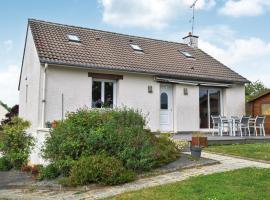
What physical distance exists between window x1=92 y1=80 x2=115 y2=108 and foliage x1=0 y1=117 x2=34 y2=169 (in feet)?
14.3

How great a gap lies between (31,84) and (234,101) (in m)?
11.8

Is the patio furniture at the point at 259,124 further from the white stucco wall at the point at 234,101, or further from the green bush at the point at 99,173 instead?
the green bush at the point at 99,173

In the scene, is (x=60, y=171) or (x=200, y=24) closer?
(x=60, y=171)

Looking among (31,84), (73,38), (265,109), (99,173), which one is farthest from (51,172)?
(265,109)

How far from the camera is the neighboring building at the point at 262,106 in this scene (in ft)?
64.4

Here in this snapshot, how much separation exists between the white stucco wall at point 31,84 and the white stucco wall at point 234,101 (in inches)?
430

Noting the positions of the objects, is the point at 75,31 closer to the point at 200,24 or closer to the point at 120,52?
the point at 120,52

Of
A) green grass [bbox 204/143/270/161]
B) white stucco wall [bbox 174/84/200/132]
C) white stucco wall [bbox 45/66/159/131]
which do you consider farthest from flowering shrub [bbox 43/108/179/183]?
white stucco wall [bbox 174/84/200/132]

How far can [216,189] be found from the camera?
706 cm

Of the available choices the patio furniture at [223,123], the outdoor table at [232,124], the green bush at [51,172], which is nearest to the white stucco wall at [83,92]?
the patio furniture at [223,123]

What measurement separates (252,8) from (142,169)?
450 inches

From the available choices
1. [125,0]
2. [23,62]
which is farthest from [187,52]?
[23,62]

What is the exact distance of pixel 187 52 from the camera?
2284 centimetres

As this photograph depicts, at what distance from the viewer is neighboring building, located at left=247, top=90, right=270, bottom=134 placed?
19641mm
